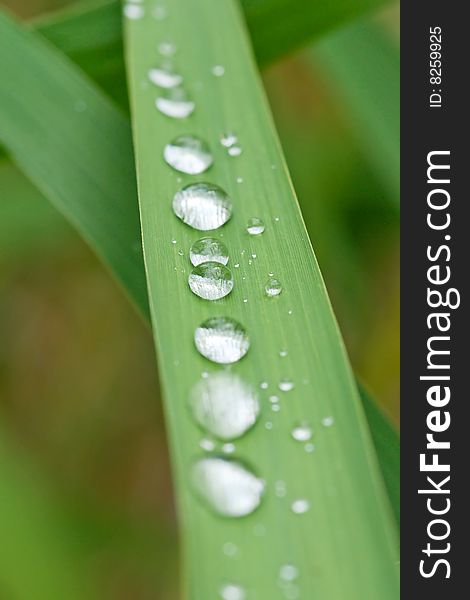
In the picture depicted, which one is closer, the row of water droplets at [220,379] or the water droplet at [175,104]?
the row of water droplets at [220,379]

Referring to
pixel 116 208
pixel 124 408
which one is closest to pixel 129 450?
pixel 124 408

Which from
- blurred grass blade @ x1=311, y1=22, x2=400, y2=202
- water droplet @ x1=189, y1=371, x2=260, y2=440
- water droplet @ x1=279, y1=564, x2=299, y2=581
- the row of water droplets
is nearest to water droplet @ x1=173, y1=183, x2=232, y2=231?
the row of water droplets

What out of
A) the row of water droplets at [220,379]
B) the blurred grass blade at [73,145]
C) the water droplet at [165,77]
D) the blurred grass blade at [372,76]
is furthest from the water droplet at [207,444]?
the blurred grass blade at [372,76]

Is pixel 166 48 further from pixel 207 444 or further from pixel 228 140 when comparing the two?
pixel 207 444

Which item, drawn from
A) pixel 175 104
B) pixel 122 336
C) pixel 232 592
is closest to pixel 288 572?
pixel 232 592

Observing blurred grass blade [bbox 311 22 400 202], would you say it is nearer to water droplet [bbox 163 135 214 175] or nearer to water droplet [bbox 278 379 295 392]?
water droplet [bbox 163 135 214 175]

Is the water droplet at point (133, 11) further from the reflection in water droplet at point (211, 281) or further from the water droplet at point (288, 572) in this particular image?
the water droplet at point (288, 572)

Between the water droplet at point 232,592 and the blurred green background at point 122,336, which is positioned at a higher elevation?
the blurred green background at point 122,336
